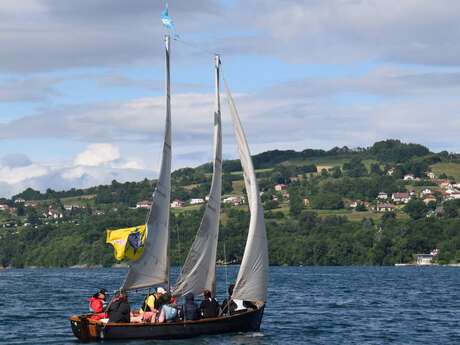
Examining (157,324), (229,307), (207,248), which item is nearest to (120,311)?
(157,324)

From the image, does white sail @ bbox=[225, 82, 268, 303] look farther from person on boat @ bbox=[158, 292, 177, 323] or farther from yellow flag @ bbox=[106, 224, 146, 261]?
yellow flag @ bbox=[106, 224, 146, 261]

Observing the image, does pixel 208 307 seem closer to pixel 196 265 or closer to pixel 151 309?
pixel 196 265

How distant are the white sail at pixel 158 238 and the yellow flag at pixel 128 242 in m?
0.27

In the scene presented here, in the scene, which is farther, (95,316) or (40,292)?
(40,292)

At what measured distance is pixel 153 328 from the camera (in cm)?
5297

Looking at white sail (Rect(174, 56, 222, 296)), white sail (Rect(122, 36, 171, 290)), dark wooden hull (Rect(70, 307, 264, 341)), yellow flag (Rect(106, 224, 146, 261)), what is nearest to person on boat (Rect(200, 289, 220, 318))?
dark wooden hull (Rect(70, 307, 264, 341))

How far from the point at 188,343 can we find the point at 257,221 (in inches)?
309

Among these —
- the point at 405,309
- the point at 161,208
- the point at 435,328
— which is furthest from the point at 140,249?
the point at 405,309

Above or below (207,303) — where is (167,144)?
above

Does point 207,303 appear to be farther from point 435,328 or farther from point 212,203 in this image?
point 435,328

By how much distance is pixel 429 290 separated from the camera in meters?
111

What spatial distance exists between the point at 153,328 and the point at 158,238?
186 inches

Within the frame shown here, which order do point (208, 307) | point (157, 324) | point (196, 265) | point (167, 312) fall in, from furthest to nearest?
point (196, 265), point (208, 307), point (167, 312), point (157, 324)

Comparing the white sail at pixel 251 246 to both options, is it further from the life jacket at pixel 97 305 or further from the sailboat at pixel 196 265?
the life jacket at pixel 97 305
